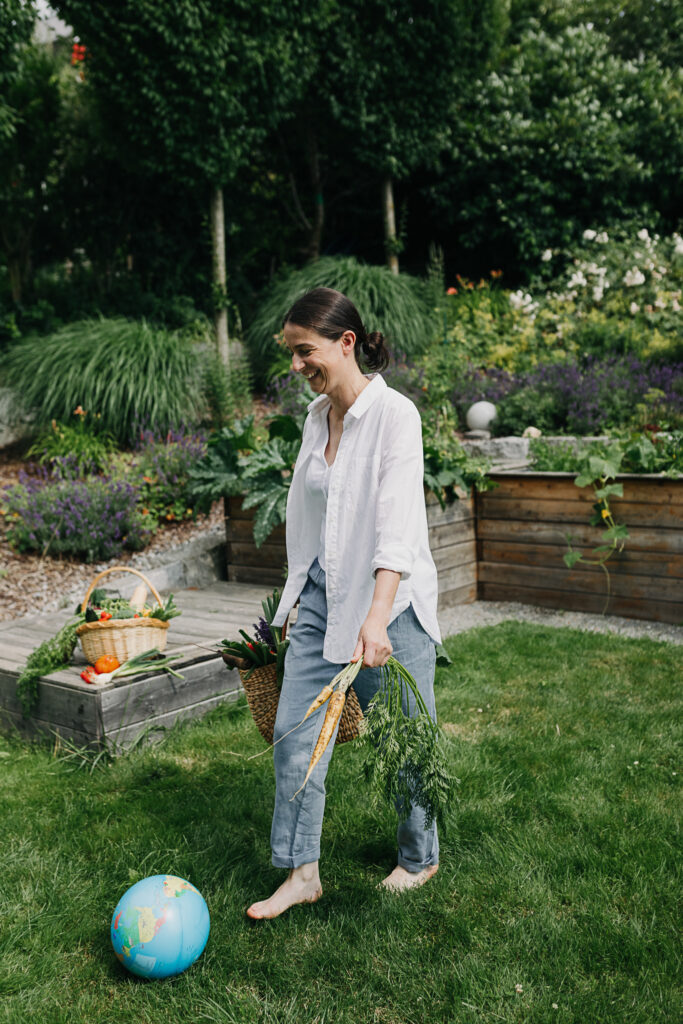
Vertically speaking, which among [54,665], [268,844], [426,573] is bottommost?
[268,844]

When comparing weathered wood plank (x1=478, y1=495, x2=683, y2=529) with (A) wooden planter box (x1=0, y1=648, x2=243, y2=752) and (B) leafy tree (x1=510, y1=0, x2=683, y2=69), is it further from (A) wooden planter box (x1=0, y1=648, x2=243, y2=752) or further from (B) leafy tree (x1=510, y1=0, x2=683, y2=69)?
(B) leafy tree (x1=510, y1=0, x2=683, y2=69)

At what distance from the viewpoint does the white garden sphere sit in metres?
7.01

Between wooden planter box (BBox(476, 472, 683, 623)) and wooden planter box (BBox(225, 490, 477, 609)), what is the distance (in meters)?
0.11

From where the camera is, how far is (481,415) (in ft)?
23.0

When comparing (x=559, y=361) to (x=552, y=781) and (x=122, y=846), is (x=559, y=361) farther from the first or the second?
(x=122, y=846)

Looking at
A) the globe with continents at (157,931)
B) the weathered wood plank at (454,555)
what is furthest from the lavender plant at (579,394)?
the globe with continents at (157,931)

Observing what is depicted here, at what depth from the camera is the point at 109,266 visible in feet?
34.2

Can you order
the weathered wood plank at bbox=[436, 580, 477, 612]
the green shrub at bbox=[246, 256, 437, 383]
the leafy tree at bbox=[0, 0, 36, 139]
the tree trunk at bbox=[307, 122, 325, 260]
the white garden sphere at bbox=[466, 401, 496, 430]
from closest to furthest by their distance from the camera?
the weathered wood plank at bbox=[436, 580, 477, 612] < the leafy tree at bbox=[0, 0, 36, 139] < the white garden sphere at bbox=[466, 401, 496, 430] < the green shrub at bbox=[246, 256, 437, 383] < the tree trunk at bbox=[307, 122, 325, 260]

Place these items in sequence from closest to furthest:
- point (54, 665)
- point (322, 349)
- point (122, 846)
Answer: point (322, 349), point (122, 846), point (54, 665)

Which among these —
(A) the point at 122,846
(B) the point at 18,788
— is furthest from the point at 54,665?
(A) the point at 122,846

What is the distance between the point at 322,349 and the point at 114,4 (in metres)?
6.99

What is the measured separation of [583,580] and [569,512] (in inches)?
16.4

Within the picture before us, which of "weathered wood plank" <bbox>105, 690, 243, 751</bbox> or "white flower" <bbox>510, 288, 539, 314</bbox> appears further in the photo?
"white flower" <bbox>510, 288, 539, 314</bbox>

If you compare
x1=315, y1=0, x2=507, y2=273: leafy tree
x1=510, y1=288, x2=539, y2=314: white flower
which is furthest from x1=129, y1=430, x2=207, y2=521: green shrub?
x1=315, y1=0, x2=507, y2=273: leafy tree
